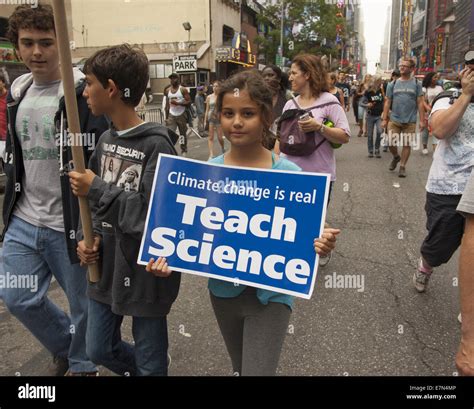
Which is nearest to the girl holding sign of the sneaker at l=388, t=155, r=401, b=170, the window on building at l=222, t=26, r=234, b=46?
the sneaker at l=388, t=155, r=401, b=170

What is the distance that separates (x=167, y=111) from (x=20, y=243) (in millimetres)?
10054

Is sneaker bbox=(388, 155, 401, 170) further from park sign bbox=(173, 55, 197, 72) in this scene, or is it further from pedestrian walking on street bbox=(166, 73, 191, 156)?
park sign bbox=(173, 55, 197, 72)

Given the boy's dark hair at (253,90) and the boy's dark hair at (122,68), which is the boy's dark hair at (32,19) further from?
the boy's dark hair at (253,90)

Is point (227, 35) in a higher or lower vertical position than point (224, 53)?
higher

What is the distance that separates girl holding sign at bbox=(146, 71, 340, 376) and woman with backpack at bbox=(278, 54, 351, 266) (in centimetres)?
198

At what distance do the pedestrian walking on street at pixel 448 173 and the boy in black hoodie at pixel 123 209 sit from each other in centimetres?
213

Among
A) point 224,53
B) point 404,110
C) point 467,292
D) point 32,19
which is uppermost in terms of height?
point 224,53

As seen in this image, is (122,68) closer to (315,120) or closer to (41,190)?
(41,190)

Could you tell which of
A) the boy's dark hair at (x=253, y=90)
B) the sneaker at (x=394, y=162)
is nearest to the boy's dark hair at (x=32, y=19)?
the boy's dark hair at (x=253, y=90)

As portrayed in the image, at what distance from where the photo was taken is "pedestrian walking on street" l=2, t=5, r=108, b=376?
2.53 m

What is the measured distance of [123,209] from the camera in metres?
2.14

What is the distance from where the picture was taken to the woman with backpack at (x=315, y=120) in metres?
4.17

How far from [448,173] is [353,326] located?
1.37 m

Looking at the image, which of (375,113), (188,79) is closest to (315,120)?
(375,113)
